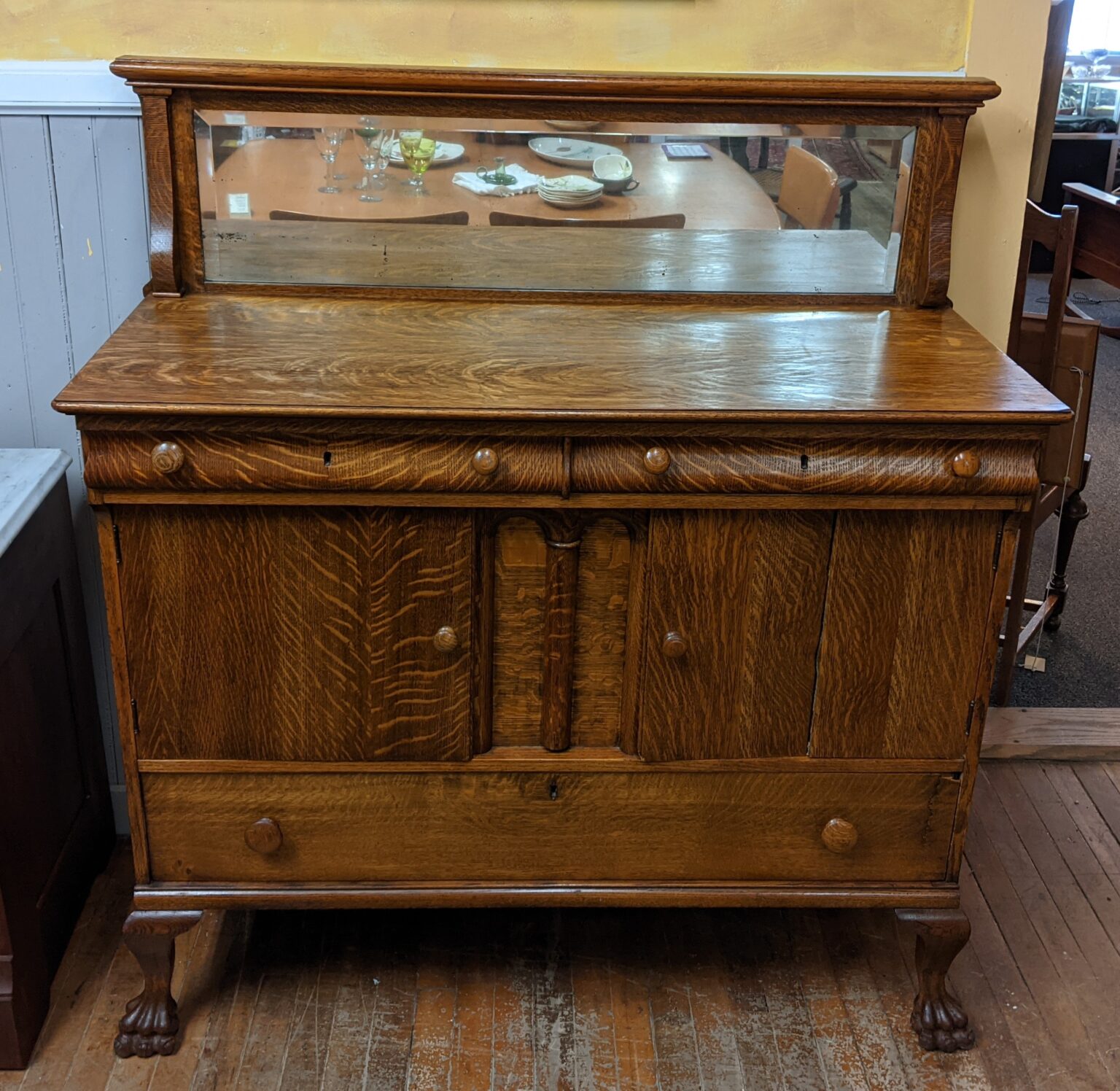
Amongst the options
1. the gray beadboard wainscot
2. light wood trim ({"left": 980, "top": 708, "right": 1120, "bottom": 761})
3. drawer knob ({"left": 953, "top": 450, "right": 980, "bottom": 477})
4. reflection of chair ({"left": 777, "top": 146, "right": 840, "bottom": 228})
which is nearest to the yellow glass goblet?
the gray beadboard wainscot

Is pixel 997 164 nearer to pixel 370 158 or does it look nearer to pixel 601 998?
pixel 370 158

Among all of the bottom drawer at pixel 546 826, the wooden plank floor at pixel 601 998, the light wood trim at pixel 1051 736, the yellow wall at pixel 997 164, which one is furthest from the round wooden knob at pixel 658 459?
the light wood trim at pixel 1051 736

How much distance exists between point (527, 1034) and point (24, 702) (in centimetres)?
89

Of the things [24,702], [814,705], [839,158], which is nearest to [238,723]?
[24,702]

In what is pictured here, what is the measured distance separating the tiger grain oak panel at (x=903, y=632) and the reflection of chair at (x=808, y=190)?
1.80ft

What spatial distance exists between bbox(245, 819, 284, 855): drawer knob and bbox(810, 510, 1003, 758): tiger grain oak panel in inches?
29.3

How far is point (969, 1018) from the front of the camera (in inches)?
76.3

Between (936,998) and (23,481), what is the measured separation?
1.56 meters

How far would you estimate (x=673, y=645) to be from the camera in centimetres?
164

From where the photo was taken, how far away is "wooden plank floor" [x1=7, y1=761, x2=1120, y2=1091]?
182 cm

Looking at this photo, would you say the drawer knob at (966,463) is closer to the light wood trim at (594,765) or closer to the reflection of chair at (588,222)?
the light wood trim at (594,765)

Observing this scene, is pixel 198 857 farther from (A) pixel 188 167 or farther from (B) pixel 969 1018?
(B) pixel 969 1018

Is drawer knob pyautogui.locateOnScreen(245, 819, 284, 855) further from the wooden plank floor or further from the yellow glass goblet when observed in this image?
the yellow glass goblet

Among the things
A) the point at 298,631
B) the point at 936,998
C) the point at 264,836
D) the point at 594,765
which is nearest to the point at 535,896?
the point at 594,765
